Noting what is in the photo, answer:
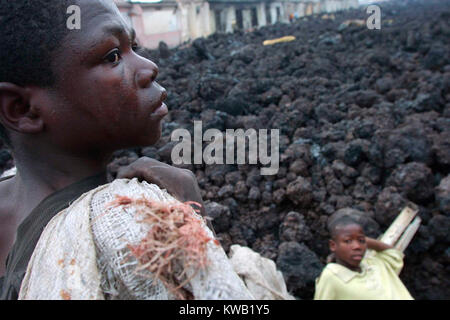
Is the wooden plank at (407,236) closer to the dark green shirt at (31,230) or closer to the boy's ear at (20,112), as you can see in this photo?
the dark green shirt at (31,230)

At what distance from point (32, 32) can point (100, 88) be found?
0.22 metres

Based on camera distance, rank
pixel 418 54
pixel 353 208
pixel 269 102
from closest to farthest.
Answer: pixel 353 208 → pixel 269 102 → pixel 418 54

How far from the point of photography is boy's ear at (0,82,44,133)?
38.4 inches

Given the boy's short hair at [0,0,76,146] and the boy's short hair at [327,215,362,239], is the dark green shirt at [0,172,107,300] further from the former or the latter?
the boy's short hair at [327,215,362,239]

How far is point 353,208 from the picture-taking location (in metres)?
3.03

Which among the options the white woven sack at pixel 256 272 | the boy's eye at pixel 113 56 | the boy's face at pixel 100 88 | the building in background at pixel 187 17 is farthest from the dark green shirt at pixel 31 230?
the building in background at pixel 187 17

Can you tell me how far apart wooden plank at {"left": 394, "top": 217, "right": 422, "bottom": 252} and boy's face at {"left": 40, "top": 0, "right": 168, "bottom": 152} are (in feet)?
7.46

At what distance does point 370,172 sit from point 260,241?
1229 mm

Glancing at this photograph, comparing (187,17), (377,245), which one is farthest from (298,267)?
(187,17)

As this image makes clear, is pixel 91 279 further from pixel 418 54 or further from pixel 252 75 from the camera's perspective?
pixel 418 54

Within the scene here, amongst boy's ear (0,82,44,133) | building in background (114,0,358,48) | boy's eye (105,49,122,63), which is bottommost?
boy's ear (0,82,44,133)

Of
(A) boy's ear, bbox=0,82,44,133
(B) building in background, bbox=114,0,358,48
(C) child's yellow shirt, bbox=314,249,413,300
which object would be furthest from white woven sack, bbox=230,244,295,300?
(B) building in background, bbox=114,0,358,48

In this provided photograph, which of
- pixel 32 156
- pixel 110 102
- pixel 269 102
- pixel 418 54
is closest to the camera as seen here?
pixel 110 102
